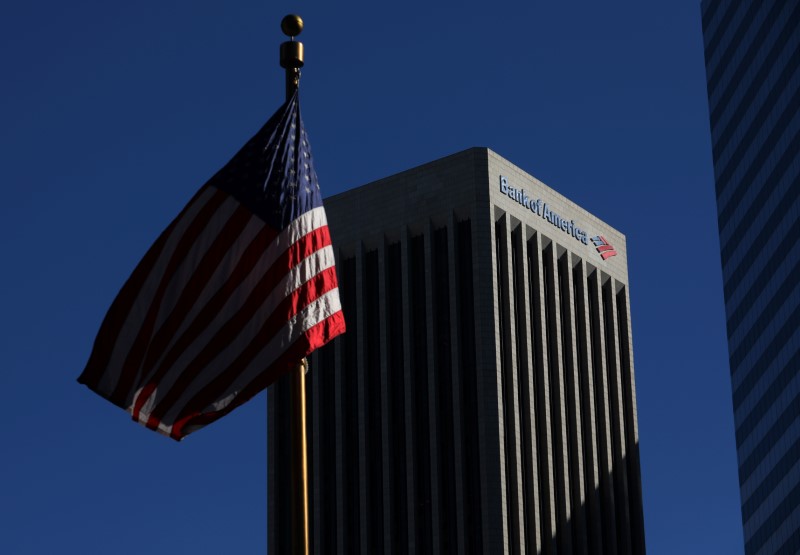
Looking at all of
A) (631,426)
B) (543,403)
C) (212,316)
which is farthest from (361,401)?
(212,316)

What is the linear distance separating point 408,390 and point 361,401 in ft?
18.1

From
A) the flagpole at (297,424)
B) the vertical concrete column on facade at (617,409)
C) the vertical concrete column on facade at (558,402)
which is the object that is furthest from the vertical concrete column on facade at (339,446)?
the flagpole at (297,424)

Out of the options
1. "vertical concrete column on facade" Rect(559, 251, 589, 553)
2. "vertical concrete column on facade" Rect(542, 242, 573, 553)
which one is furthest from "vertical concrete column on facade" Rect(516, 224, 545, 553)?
"vertical concrete column on facade" Rect(559, 251, 589, 553)

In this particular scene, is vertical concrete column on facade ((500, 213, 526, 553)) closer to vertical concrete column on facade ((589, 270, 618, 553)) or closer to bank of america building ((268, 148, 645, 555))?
bank of america building ((268, 148, 645, 555))

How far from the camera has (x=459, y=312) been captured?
169 metres

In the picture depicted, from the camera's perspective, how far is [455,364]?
16825 cm

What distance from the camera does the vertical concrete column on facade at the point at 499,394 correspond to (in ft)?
534

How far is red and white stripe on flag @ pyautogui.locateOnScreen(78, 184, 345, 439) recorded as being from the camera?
37.5 meters

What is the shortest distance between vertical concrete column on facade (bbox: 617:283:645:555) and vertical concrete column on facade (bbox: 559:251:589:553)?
993cm

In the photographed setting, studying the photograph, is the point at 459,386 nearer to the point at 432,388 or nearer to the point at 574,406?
the point at 432,388

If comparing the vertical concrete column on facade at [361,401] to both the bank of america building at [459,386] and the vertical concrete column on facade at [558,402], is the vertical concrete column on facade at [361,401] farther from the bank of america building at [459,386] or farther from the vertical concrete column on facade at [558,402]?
the vertical concrete column on facade at [558,402]

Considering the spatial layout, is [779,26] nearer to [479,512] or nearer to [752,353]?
[752,353]

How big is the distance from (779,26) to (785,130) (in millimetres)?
10677

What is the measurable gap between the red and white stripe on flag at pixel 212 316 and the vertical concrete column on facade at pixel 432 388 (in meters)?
126
